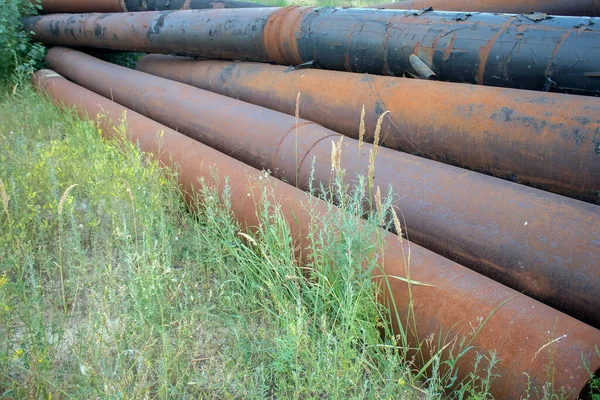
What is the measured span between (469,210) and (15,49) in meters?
6.31

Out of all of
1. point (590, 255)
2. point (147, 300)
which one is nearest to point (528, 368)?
point (590, 255)

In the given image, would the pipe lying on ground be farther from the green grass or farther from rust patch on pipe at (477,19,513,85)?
the green grass

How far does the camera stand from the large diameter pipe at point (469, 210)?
1905 millimetres

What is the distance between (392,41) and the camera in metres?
3.43

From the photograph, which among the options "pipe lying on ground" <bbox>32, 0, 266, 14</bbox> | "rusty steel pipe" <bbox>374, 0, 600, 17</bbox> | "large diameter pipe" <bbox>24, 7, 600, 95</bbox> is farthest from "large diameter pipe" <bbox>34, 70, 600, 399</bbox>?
"pipe lying on ground" <bbox>32, 0, 266, 14</bbox>

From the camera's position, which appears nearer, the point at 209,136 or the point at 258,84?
the point at 209,136

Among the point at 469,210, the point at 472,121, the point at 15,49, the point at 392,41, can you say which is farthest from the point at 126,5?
the point at 469,210

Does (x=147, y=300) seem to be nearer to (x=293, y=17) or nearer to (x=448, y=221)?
(x=448, y=221)

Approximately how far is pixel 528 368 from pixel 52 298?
2102 millimetres

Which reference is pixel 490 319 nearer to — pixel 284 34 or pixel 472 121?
pixel 472 121

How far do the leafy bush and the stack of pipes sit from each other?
1.60 m

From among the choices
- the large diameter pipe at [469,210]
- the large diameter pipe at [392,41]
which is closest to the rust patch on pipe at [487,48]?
the large diameter pipe at [392,41]

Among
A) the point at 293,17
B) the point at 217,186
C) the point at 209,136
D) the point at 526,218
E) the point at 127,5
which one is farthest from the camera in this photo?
the point at 127,5

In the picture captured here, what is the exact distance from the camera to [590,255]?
1851 millimetres
